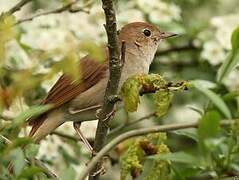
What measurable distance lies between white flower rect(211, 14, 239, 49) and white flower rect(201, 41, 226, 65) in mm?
48

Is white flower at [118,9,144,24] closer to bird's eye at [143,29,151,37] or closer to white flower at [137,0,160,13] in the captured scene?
white flower at [137,0,160,13]

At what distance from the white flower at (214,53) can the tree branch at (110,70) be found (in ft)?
8.77

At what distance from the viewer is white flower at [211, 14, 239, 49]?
6512mm

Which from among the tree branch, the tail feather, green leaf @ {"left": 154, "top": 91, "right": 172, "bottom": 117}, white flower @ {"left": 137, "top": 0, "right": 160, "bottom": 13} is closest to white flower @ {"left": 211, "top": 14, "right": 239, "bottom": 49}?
white flower @ {"left": 137, "top": 0, "right": 160, "bottom": 13}

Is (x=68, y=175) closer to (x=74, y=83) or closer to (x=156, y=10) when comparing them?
(x=74, y=83)

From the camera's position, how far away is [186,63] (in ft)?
24.3

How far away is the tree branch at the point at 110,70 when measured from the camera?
303 cm

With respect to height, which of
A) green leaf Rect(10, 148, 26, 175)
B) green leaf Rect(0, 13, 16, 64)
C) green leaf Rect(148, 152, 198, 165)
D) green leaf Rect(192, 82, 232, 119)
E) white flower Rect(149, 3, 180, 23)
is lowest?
white flower Rect(149, 3, 180, 23)

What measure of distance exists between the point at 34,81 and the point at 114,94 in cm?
130

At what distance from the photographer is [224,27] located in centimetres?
662

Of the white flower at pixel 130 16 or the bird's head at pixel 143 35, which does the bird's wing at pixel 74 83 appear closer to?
the bird's head at pixel 143 35

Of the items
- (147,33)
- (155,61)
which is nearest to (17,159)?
(147,33)

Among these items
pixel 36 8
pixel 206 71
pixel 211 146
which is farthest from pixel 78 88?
pixel 211 146

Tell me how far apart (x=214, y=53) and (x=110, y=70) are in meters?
3.22
